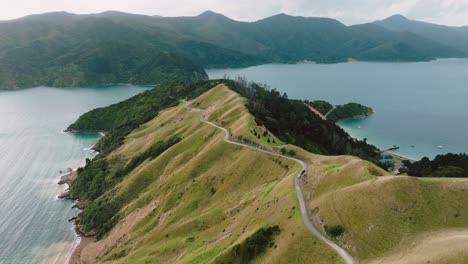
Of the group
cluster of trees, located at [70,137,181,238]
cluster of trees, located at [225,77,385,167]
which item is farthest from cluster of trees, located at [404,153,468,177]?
cluster of trees, located at [70,137,181,238]

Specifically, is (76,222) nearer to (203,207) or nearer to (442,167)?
(203,207)

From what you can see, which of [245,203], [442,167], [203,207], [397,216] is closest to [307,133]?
[442,167]

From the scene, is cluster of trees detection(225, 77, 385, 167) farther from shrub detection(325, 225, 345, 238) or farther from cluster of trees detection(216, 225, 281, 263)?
shrub detection(325, 225, 345, 238)

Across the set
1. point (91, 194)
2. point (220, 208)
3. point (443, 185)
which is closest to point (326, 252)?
point (443, 185)

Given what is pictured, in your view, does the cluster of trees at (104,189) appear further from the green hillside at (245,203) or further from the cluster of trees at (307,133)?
the cluster of trees at (307,133)

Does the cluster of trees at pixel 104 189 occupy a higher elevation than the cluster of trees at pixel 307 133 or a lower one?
lower

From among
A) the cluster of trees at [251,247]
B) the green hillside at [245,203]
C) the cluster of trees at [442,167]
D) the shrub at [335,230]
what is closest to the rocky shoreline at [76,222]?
the green hillside at [245,203]
